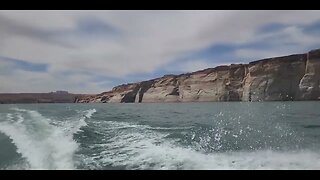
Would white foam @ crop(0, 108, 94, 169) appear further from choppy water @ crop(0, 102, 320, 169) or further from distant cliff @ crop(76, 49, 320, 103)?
distant cliff @ crop(76, 49, 320, 103)

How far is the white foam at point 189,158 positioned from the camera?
265 inches

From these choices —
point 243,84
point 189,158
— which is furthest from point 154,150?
point 243,84

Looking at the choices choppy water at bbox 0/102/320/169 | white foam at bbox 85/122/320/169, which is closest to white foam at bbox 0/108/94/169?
choppy water at bbox 0/102/320/169

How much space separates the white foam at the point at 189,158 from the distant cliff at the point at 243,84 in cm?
5975

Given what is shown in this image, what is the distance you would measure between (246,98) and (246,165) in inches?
2635

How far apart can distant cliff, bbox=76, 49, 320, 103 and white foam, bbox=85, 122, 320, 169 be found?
5975 centimetres

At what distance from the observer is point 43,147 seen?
27.2ft

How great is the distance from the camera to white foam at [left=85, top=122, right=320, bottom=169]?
6743mm

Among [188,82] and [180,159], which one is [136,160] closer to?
[180,159]

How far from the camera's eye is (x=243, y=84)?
73.2 meters

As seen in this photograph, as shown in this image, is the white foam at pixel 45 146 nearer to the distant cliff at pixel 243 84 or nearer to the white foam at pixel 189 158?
the white foam at pixel 189 158

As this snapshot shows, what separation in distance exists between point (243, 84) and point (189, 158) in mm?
68771

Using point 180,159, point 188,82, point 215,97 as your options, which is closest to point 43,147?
point 180,159

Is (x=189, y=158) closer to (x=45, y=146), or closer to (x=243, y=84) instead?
(x=45, y=146)
